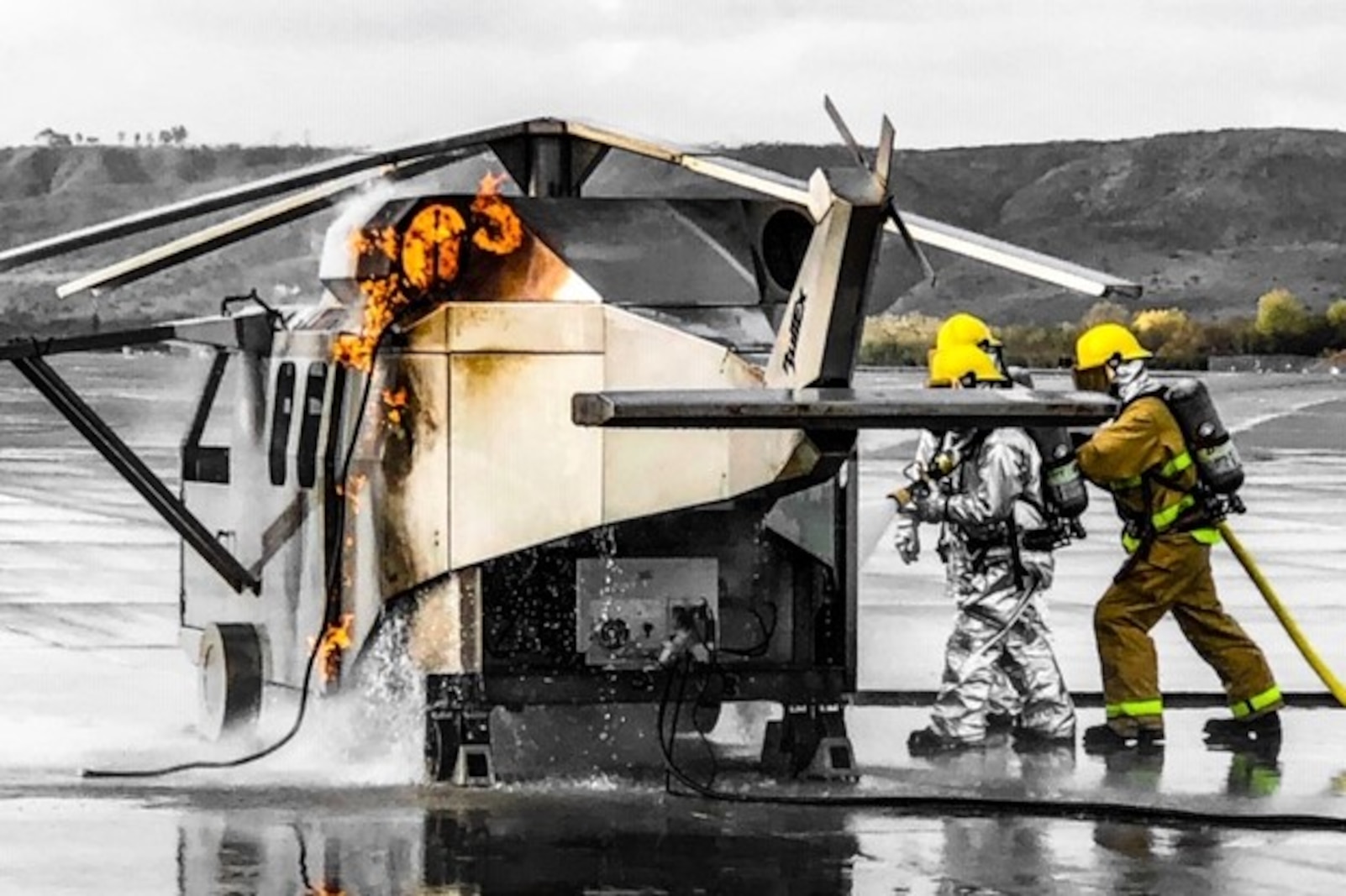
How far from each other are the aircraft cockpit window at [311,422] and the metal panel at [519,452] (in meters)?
0.83

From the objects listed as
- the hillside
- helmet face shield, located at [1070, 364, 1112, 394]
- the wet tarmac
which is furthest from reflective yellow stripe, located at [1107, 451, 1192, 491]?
the hillside

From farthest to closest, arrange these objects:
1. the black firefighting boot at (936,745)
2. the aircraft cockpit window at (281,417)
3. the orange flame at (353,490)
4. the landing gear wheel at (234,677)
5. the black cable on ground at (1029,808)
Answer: the black firefighting boot at (936,745)
the landing gear wheel at (234,677)
the aircraft cockpit window at (281,417)
the orange flame at (353,490)
the black cable on ground at (1029,808)

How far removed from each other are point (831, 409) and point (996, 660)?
3.42 meters

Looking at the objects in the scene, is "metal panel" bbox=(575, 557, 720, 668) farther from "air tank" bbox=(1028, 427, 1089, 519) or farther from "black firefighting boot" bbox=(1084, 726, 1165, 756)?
"black firefighting boot" bbox=(1084, 726, 1165, 756)

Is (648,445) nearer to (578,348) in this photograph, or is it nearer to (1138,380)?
(578,348)

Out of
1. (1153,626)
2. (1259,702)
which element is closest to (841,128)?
(1153,626)

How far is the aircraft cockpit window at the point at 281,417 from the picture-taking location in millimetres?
12641

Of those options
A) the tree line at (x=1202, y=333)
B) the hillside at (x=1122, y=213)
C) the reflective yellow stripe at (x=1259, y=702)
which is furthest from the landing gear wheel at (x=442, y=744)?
the tree line at (x=1202, y=333)

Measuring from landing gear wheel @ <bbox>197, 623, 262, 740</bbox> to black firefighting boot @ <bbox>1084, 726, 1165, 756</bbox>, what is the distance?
3.40 m

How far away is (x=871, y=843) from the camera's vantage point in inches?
422

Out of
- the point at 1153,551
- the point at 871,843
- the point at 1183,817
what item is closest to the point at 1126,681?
the point at 1153,551

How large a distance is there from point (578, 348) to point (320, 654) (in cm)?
167

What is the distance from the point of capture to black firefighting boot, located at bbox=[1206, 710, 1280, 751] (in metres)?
13.7

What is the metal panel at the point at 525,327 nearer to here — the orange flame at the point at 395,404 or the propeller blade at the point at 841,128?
the orange flame at the point at 395,404
